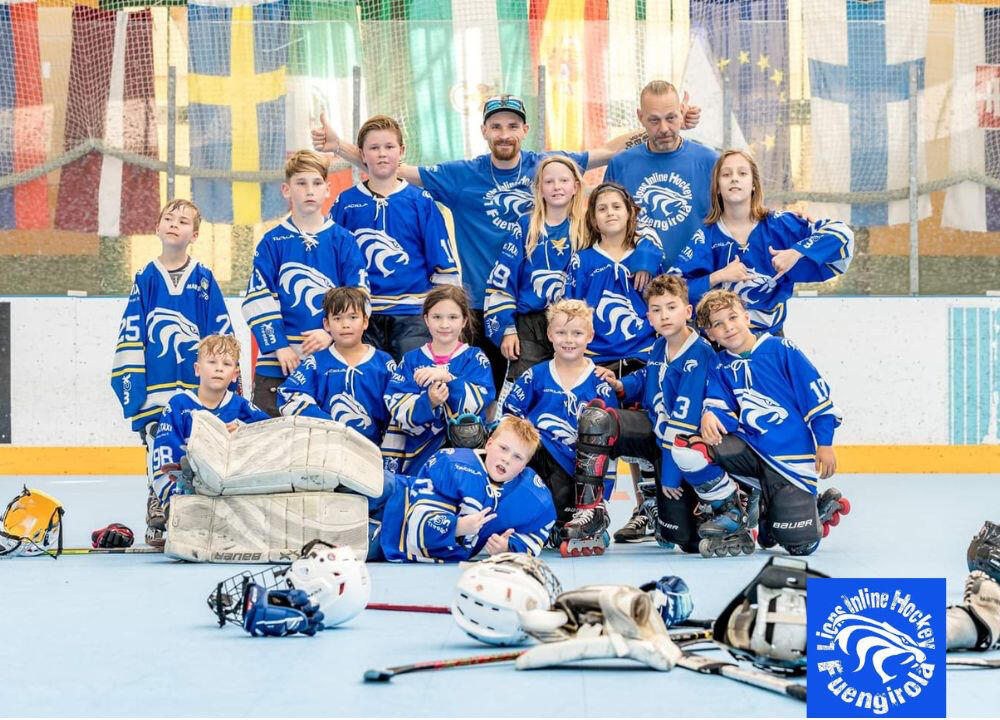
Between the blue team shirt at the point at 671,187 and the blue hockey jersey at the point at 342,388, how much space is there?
1155mm

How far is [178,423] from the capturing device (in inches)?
181

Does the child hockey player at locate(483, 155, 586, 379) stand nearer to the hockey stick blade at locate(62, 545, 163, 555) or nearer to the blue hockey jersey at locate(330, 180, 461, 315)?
the blue hockey jersey at locate(330, 180, 461, 315)

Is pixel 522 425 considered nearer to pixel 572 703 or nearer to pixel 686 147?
pixel 686 147

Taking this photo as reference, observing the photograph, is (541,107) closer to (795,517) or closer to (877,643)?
(795,517)

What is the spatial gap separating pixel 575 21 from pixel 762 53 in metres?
1.10

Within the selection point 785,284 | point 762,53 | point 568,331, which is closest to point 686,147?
point 785,284

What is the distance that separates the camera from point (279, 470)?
4164 mm

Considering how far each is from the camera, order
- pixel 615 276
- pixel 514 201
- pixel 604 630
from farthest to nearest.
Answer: pixel 514 201, pixel 615 276, pixel 604 630

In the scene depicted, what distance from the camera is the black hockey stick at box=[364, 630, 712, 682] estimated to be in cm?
244

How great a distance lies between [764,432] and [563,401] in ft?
2.25

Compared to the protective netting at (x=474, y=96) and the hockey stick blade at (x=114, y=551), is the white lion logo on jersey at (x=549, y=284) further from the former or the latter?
the protective netting at (x=474, y=96)

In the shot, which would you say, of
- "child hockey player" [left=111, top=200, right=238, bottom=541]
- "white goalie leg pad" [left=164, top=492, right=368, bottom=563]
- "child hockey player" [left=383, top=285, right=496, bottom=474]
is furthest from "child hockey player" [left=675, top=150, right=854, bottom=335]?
"child hockey player" [left=111, top=200, right=238, bottom=541]

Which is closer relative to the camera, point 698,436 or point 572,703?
point 572,703

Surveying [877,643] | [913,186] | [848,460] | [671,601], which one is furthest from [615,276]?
[913,186]
